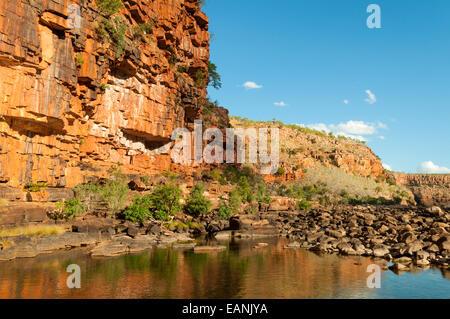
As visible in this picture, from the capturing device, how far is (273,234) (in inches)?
1196

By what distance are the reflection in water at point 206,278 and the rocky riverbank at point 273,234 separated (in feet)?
4.53

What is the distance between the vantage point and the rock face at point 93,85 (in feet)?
69.2

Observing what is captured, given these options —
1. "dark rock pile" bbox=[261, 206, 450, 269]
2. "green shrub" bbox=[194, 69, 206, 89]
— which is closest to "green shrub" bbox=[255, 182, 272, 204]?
"dark rock pile" bbox=[261, 206, 450, 269]

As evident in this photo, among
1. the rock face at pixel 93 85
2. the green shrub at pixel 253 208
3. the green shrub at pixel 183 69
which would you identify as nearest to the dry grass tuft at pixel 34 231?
the rock face at pixel 93 85

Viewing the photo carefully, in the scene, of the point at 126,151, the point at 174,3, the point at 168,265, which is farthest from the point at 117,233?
the point at 174,3

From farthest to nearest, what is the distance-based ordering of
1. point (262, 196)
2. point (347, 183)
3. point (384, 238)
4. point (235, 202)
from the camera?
point (347, 183), point (262, 196), point (235, 202), point (384, 238)

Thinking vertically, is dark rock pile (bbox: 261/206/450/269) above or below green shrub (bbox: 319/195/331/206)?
below

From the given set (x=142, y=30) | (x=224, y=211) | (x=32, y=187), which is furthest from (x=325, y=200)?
(x=32, y=187)

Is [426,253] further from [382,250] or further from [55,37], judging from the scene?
[55,37]

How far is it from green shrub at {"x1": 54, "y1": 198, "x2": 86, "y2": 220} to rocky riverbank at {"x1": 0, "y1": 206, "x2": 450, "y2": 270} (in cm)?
88
